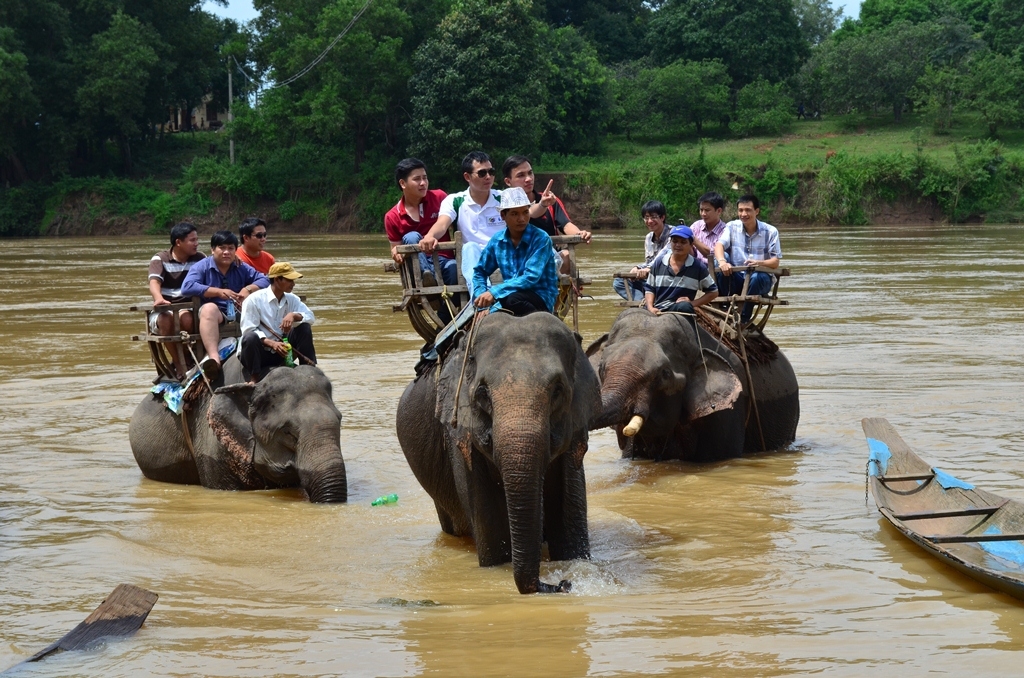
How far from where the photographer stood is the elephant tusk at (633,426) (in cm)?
771

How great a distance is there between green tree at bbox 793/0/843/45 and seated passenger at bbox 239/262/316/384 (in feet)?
242

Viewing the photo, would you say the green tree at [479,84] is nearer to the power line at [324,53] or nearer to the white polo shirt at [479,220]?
→ the power line at [324,53]

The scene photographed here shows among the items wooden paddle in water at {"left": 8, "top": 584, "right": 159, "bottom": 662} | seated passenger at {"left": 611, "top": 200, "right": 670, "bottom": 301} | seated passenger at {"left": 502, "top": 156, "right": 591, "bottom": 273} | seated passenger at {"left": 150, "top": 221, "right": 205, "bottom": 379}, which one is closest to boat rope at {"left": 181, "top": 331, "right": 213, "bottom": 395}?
seated passenger at {"left": 150, "top": 221, "right": 205, "bottom": 379}

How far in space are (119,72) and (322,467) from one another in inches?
1660

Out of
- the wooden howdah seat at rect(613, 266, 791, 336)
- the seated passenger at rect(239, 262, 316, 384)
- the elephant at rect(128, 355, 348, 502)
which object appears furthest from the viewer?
the wooden howdah seat at rect(613, 266, 791, 336)

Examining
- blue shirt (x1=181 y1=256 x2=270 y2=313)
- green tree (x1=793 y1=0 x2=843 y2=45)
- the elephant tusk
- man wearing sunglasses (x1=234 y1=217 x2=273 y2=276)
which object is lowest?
the elephant tusk

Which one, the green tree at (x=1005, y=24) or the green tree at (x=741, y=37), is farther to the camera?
the green tree at (x=741, y=37)

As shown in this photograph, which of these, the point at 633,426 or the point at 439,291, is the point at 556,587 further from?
the point at 633,426

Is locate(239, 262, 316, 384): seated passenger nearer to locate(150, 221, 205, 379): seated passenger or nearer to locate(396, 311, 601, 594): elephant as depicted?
locate(150, 221, 205, 379): seated passenger

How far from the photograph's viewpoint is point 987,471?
812 cm

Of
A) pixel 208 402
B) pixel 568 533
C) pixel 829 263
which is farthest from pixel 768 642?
pixel 829 263

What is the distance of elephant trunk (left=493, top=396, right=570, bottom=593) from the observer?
16.7ft

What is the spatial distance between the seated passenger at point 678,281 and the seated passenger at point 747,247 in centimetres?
62

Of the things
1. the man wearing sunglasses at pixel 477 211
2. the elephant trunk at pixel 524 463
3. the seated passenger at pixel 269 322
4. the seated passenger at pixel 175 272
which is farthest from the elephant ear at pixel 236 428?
the elephant trunk at pixel 524 463
